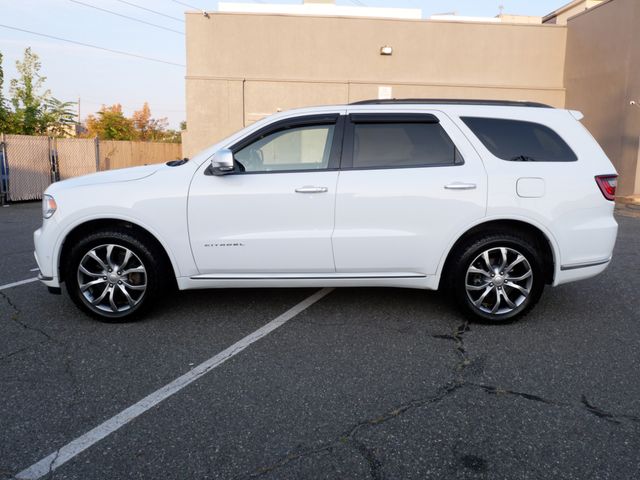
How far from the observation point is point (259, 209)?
175 inches

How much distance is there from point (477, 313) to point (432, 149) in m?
1.47

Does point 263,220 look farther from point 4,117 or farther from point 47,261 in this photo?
point 4,117

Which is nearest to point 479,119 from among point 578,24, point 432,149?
point 432,149

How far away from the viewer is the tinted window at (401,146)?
4.60 m

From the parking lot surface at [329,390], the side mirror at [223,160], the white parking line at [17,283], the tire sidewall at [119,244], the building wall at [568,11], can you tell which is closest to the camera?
the parking lot surface at [329,390]

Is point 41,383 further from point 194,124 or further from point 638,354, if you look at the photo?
point 194,124

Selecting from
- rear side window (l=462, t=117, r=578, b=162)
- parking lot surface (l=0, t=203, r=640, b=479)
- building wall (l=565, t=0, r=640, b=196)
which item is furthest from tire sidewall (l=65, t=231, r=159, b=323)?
building wall (l=565, t=0, r=640, b=196)

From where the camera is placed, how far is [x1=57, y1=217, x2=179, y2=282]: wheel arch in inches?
178

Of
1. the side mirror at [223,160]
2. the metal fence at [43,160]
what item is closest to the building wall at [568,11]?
the metal fence at [43,160]

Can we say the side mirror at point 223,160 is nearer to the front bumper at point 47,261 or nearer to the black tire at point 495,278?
the front bumper at point 47,261

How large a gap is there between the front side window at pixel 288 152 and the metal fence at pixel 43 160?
43.1ft

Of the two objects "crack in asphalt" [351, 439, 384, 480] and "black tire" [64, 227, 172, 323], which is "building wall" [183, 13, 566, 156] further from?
"crack in asphalt" [351, 439, 384, 480]

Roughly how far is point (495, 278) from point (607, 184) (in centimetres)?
126

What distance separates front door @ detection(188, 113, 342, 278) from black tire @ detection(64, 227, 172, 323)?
37 centimetres
